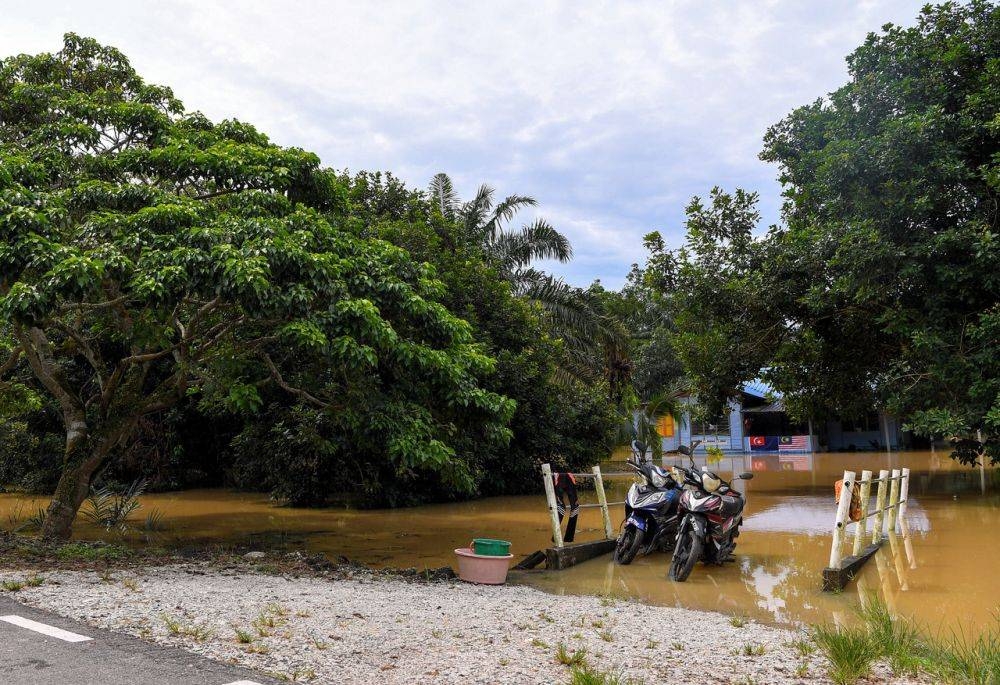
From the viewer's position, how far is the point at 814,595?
24.6 ft

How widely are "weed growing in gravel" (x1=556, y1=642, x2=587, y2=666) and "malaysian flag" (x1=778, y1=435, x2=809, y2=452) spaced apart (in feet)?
110

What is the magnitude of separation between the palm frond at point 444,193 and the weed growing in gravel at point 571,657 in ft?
69.2

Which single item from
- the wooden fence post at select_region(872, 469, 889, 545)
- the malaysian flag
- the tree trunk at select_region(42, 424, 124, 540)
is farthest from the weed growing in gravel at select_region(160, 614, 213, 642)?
the malaysian flag

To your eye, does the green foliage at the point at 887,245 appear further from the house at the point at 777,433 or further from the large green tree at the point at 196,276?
the house at the point at 777,433

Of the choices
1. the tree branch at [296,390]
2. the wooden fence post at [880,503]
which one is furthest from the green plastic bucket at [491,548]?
the wooden fence post at [880,503]

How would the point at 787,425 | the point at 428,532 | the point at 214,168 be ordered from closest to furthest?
the point at 214,168
the point at 428,532
the point at 787,425

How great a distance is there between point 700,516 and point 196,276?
18.4ft

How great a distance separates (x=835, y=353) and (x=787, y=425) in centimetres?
2006

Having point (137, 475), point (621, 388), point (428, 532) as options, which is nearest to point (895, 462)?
point (621, 388)

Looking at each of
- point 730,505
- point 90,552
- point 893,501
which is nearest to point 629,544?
point 730,505

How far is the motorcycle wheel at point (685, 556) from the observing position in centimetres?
808

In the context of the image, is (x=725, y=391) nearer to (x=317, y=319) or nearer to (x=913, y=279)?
(x=913, y=279)

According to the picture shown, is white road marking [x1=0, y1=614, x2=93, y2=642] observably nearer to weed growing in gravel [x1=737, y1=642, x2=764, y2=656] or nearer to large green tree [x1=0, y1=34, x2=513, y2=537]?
large green tree [x1=0, y1=34, x2=513, y2=537]

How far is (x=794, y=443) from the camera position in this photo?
3562 cm
